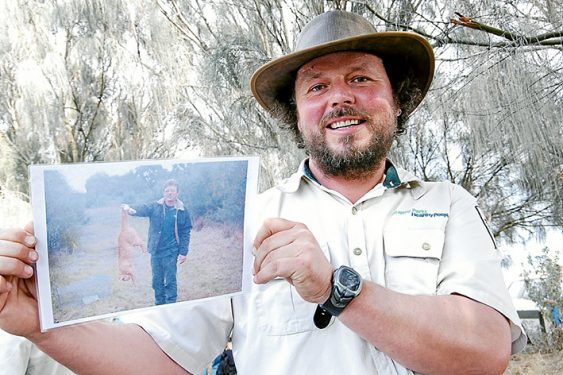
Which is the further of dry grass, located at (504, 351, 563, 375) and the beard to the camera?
dry grass, located at (504, 351, 563, 375)

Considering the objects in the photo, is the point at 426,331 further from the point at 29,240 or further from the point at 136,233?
the point at 29,240

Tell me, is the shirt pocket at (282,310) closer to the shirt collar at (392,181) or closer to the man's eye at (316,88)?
the shirt collar at (392,181)

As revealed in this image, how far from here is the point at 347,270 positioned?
2.62ft

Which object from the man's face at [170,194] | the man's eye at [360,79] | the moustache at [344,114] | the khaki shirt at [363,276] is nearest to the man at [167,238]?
the man's face at [170,194]

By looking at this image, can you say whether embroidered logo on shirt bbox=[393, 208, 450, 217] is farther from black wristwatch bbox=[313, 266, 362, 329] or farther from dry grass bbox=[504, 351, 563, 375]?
dry grass bbox=[504, 351, 563, 375]

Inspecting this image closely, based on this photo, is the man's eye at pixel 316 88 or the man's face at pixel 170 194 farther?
the man's eye at pixel 316 88

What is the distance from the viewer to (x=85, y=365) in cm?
89

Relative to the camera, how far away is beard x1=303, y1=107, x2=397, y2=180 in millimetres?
1133

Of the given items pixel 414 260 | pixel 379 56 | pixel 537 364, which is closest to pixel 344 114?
pixel 379 56

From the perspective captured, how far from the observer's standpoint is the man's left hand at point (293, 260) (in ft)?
2.54

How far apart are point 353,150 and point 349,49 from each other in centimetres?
28

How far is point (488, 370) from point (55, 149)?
747 cm

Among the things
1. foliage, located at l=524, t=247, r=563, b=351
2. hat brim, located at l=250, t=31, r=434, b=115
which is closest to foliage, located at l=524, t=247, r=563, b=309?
foliage, located at l=524, t=247, r=563, b=351

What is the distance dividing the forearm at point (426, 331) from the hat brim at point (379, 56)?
63cm
